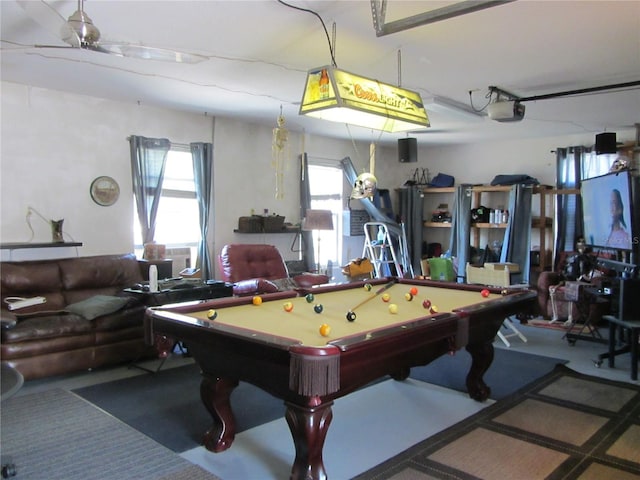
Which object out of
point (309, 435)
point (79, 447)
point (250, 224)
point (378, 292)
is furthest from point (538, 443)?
point (250, 224)

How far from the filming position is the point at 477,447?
2.90m

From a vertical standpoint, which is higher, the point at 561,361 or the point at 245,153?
the point at 245,153

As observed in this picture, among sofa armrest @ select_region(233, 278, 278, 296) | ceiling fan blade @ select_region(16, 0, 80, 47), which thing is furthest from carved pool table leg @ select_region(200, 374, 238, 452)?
sofa armrest @ select_region(233, 278, 278, 296)

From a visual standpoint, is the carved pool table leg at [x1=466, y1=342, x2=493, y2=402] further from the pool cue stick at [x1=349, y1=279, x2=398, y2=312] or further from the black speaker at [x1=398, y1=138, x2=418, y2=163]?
the black speaker at [x1=398, y1=138, x2=418, y2=163]

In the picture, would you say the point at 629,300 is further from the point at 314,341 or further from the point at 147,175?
the point at 147,175

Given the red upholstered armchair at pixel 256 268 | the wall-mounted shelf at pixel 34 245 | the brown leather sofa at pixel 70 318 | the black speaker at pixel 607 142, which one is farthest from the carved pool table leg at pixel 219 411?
the black speaker at pixel 607 142

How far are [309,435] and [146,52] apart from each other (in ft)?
7.96

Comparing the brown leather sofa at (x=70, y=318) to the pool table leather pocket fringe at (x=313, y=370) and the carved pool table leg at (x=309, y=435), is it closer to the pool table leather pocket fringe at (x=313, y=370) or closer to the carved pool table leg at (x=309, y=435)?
the carved pool table leg at (x=309, y=435)

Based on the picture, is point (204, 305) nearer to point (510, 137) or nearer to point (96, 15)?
point (96, 15)

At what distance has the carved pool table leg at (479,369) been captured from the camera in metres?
3.64

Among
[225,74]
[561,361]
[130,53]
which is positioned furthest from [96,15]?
[561,361]

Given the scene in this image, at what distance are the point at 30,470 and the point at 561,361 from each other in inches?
172

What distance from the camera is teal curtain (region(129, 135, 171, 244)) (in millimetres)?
5738

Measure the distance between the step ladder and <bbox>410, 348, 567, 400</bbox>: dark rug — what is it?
11.1ft
